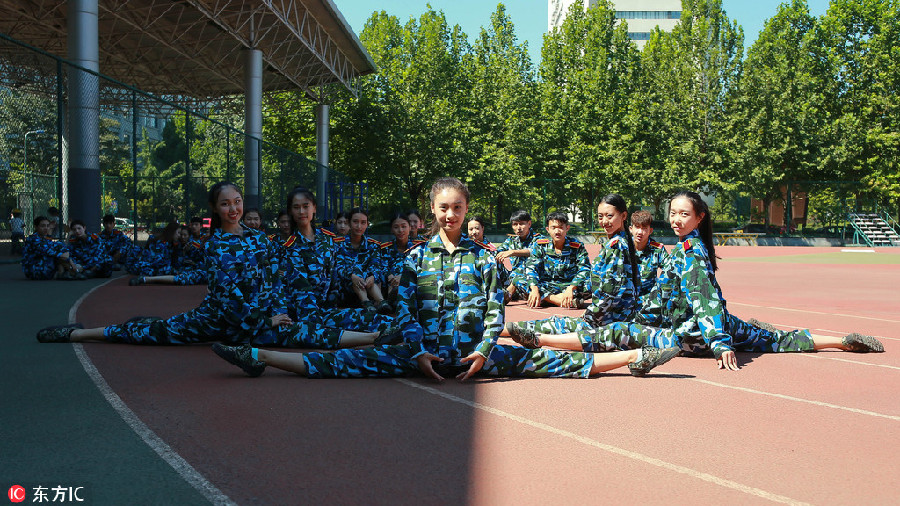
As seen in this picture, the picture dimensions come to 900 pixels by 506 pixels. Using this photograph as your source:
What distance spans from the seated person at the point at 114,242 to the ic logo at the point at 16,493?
12151 millimetres

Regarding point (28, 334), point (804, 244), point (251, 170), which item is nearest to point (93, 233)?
point (251, 170)

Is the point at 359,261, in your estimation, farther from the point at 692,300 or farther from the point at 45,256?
the point at 45,256

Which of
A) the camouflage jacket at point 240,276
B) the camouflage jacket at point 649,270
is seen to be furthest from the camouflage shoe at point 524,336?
the camouflage jacket at point 240,276

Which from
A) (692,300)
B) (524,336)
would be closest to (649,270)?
(692,300)

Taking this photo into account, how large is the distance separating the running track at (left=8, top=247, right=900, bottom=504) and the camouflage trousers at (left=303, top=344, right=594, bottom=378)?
0.09 metres

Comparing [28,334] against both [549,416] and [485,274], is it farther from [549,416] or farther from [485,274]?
[549,416]

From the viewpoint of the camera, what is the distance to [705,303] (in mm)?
5859

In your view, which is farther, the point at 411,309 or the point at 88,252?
the point at 88,252

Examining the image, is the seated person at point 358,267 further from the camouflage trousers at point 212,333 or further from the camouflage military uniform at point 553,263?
the camouflage military uniform at point 553,263

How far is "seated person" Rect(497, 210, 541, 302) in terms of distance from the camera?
35.0ft

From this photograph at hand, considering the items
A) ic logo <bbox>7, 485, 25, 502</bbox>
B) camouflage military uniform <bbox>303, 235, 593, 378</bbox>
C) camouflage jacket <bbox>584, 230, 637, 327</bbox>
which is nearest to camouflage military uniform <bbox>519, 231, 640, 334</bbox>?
camouflage jacket <bbox>584, 230, 637, 327</bbox>

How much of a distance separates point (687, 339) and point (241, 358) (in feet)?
11.5

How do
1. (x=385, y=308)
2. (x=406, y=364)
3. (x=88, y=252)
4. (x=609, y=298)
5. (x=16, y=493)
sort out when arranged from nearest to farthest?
(x=16, y=493) < (x=406, y=364) < (x=609, y=298) < (x=385, y=308) < (x=88, y=252)

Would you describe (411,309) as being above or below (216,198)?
below
